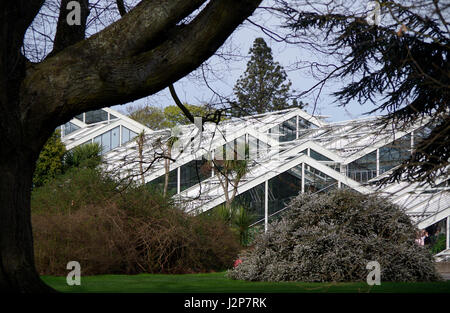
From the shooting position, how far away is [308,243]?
36.3 ft

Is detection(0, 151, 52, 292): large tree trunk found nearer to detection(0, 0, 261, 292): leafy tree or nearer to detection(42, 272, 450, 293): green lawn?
detection(0, 0, 261, 292): leafy tree

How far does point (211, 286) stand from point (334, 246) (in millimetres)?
2169

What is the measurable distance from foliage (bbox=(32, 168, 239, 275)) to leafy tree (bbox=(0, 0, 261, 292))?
5643 millimetres

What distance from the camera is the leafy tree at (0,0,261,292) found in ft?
21.5

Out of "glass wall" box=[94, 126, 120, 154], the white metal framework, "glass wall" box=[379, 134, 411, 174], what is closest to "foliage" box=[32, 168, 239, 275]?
the white metal framework

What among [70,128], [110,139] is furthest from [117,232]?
[70,128]

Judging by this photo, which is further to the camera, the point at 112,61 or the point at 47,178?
the point at 47,178

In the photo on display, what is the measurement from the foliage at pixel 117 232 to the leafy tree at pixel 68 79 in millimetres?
5643

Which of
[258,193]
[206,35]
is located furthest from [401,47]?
[258,193]

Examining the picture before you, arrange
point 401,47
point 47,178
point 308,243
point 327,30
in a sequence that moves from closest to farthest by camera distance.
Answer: point 327,30 < point 401,47 < point 308,243 < point 47,178

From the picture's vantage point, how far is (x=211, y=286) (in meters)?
10.6

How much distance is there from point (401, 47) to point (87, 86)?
4888 millimetres

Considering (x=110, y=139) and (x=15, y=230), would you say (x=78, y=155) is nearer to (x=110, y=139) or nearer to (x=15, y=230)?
(x=110, y=139)

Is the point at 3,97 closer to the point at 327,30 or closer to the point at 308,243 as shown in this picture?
the point at 327,30
